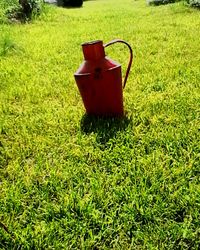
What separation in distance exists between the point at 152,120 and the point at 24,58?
10.3ft

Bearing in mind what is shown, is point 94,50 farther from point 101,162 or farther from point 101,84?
point 101,162

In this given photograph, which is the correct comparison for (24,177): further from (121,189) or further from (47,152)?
(121,189)

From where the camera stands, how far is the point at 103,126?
3104 mm

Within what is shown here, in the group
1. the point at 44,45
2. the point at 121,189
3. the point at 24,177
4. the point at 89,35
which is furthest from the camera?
the point at 89,35

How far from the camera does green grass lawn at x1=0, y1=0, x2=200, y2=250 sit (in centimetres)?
205

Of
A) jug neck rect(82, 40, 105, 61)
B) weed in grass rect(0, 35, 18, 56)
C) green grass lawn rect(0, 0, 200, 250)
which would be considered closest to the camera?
green grass lawn rect(0, 0, 200, 250)

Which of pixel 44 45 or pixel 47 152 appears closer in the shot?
pixel 47 152

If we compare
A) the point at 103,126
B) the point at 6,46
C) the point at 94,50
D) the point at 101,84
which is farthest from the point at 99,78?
the point at 6,46

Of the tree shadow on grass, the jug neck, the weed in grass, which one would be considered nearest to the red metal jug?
the jug neck

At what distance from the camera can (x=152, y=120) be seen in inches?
125

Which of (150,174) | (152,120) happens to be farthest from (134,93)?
(150,174)

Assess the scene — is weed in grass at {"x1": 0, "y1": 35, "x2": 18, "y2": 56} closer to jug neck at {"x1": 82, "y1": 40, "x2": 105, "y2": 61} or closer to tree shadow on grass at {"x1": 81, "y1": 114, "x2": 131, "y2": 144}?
tree shadow on grass at {"x1": 81, "y1": 114, "x2": 131, "y2": 144}

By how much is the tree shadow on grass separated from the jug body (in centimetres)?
9

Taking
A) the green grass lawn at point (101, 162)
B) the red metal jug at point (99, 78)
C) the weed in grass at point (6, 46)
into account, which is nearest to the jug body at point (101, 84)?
the red metal jug at point (99, 78)
